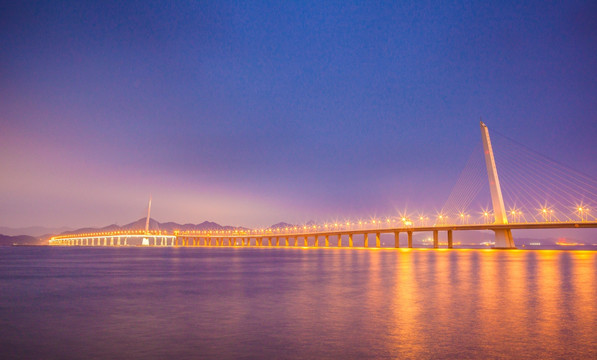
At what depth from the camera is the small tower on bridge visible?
86312mm

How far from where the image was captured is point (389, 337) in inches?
382

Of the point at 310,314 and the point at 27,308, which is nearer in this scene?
the point at 310,314

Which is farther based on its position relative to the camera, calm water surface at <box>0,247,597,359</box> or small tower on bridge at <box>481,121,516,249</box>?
small tower on bridge at <box>481,121,516,249</box>

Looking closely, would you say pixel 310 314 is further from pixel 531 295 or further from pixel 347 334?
pixel 531 295

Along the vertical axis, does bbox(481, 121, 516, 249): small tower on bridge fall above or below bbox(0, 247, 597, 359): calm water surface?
above

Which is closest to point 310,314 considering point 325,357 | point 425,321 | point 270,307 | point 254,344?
point 270,307

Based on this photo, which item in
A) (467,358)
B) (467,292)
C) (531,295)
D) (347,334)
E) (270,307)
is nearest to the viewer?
(467,358)

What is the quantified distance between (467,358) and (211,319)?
6679 mm

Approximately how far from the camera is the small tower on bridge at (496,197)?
283 feet

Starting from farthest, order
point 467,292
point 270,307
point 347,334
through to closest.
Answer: point 467,292
point 270,307
point 347,334

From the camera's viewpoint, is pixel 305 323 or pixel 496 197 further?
pixel 496 197

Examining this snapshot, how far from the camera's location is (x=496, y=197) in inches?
3450

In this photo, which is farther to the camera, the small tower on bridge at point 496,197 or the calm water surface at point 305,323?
the small tower on bridge at point 496,197

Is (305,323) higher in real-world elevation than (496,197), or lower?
lower
